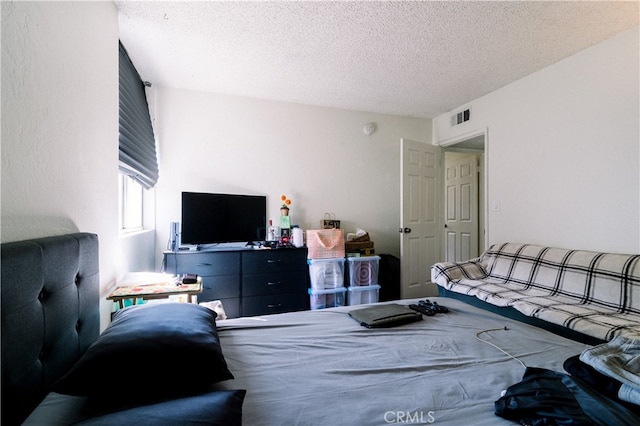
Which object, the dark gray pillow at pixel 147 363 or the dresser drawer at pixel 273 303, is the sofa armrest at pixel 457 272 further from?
the dark gray pillow at pixel 147 363

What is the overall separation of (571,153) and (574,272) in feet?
3.56

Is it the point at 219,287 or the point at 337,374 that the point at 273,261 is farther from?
the point at 337,374

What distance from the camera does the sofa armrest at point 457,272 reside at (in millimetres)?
2723

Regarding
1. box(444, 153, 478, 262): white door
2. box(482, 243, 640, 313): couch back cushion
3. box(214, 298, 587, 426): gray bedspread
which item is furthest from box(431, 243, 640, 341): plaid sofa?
box(444, 153, 478, 262): white door

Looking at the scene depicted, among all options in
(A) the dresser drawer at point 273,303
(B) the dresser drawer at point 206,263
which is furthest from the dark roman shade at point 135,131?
(A) the dresser drawer at point 273,303

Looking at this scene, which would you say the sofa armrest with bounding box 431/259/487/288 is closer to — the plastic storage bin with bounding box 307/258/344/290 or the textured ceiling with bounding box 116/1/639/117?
the plastic storage bin with bounding box 307/258/344/290

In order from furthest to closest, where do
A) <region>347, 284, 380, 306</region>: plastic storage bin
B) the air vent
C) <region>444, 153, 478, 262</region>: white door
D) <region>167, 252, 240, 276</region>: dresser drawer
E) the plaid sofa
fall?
1. <region>444, 153, 478, 262</region>: white door
2. the air vent
3. <region>347, 284, 380, 306</region>: plastic storage bin
4. <region>167, 252, 240, 276</region>: dresser drawer
5. the plaid sofa

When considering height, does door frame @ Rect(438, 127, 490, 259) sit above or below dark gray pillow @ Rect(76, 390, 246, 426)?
above

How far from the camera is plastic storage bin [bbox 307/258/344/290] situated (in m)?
3.12

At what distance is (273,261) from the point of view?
2977 millimetres

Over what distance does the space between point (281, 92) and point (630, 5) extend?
2894mm

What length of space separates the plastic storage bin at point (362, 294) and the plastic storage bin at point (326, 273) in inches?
6.6

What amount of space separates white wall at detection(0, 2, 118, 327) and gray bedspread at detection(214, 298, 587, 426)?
34.1 inches

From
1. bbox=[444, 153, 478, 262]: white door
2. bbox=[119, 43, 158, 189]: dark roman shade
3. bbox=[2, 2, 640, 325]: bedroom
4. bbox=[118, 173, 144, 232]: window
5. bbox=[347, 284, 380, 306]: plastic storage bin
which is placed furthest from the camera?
bbox=[444, 153, 478, 262]: white door
